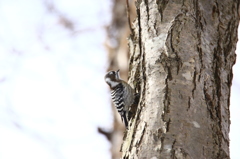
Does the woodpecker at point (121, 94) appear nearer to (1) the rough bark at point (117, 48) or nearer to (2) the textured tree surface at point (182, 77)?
(2) the textured tree surface at point (182, 77)

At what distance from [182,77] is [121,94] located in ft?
3.93

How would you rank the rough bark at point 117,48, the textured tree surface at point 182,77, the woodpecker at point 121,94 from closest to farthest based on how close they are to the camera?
the textured tree surface at point 182,77
the woodpecker at point 121,94
the rough bark at point 117,48

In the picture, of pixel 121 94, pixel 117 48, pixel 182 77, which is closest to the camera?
pixel 182 77

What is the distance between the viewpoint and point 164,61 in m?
3.26

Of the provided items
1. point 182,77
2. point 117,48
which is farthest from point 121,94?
point 117,48

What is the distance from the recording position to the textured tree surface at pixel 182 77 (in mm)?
2891

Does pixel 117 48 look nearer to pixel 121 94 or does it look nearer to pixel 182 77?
pixel 121 94

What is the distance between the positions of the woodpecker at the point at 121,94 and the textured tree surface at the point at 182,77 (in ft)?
0.64

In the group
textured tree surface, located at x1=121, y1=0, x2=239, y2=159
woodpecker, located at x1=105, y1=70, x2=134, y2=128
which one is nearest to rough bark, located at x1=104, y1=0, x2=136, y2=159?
woodpecker, located at x1=105, y1=70, x2=134, y2=128

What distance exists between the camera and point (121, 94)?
14.0ft

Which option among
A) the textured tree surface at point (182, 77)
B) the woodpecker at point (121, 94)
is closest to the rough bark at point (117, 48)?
the woodpecker at point (121, 94)

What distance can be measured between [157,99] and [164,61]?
315 millimetres

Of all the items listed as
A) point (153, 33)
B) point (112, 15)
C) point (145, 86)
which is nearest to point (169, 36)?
point (153, 33)

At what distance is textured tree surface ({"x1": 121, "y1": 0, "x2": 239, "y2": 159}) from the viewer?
9.48ft
